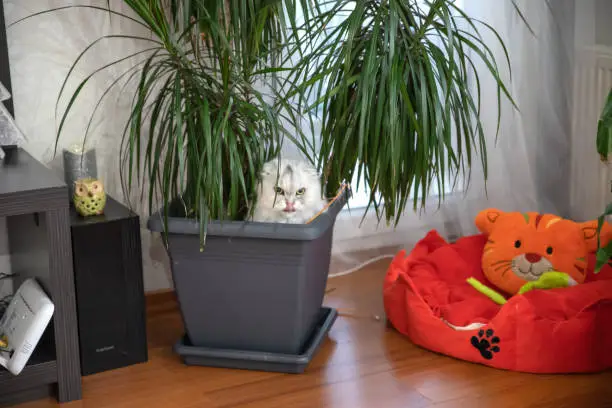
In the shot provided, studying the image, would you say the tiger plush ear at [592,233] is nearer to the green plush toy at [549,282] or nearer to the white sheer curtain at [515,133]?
the green plush toy at [549,282]

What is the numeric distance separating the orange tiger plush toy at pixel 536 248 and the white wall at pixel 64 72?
3.69ft

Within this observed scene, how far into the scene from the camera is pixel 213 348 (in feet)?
Answer: 7.06

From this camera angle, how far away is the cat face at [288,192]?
2.04 metres

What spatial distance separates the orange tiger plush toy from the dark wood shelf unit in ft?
3.82

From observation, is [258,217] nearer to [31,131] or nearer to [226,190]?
[226,190]

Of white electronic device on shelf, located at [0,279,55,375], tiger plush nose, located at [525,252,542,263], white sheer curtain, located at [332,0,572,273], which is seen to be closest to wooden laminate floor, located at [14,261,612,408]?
white electronic device on shelf, located at [0,279,55,375]

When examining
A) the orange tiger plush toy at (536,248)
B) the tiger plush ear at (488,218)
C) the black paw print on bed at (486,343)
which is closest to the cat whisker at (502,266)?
the orange tiger plush toy at (536,248)

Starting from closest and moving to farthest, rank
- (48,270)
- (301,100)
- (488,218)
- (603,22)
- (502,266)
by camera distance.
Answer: (48,270), (301,100), (502,266), (488,218), (603,22)

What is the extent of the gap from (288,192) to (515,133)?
114cm

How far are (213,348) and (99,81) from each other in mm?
846

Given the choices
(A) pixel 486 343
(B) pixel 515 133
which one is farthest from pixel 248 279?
(B) pixel 515 133

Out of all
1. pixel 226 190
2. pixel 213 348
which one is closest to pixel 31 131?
pixel 226 190

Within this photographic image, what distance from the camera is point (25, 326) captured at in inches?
77.0

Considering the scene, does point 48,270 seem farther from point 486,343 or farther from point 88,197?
point 486,343
